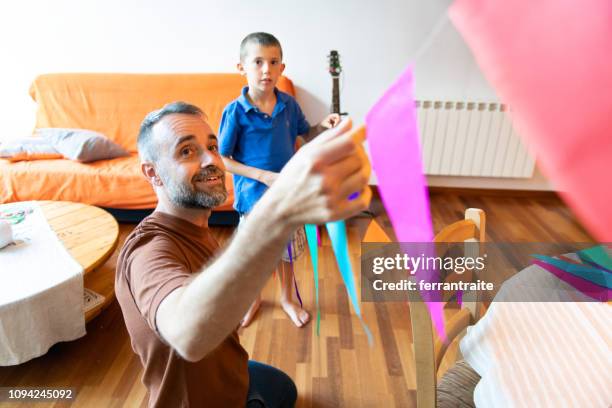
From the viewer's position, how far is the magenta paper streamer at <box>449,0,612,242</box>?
0.96ft

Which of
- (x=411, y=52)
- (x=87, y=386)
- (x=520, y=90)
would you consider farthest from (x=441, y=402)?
(x=411, y=52)

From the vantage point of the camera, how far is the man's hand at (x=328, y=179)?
1.36 feet

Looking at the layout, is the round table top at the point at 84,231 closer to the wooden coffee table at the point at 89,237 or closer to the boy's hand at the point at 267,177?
the wooden coffee table at the point at 89,237

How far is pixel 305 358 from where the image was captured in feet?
5.47

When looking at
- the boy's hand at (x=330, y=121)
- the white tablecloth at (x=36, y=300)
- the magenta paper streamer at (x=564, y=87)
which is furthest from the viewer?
the white tablecloth at (x=36, y=300)

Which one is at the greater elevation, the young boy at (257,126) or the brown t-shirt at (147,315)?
the young boy at (257,126)

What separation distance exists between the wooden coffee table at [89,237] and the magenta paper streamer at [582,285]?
62.1 inches

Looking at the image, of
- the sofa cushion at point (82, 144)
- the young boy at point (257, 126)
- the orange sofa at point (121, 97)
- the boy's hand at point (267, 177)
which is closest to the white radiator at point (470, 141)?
the orange sofa at point (121, 97)

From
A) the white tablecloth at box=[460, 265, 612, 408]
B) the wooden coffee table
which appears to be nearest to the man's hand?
the white tablecloth at box=[460, 265, 612, 408]

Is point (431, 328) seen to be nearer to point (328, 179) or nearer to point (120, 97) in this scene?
point (328, 179)

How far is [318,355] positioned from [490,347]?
100 cm

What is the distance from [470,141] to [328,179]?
2928 millimetres

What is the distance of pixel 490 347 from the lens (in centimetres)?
80

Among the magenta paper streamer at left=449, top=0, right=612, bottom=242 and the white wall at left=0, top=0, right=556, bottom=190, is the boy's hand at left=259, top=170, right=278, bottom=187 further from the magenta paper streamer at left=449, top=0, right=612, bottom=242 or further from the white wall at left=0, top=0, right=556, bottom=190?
the white wall at left=0, top=0, right=556, bottom=190
